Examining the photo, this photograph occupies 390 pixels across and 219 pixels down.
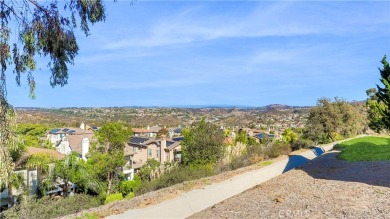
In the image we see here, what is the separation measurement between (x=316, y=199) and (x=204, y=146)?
1898cm

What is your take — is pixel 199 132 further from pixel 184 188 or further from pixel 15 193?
pixel 184 188

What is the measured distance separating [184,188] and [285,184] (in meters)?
3.55

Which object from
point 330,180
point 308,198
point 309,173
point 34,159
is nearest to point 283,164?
point 309,173

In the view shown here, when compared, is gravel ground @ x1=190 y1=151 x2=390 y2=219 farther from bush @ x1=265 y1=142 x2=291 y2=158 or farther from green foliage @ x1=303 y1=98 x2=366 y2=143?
green foliage @ x1=303 y1=98 x2=366 y2=143

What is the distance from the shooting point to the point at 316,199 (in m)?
8.40

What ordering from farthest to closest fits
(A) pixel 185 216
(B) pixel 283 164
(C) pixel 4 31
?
(B) pixel 283 164 → (A) pixel 185 216 → (C) pixel 4 31

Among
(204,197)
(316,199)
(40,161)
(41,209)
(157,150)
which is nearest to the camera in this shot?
(316,199)

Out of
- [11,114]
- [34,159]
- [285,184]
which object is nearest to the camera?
[11,114]

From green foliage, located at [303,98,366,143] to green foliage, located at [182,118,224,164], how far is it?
7239 mm

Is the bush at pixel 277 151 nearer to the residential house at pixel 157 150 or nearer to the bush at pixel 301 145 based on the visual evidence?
the bush at pixel 301 145

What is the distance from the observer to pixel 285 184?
36.0ft

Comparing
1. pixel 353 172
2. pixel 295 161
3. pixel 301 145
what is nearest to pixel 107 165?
pixel 295 161

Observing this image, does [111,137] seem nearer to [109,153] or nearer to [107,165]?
[109,153]

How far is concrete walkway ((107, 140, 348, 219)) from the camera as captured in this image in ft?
24.0
